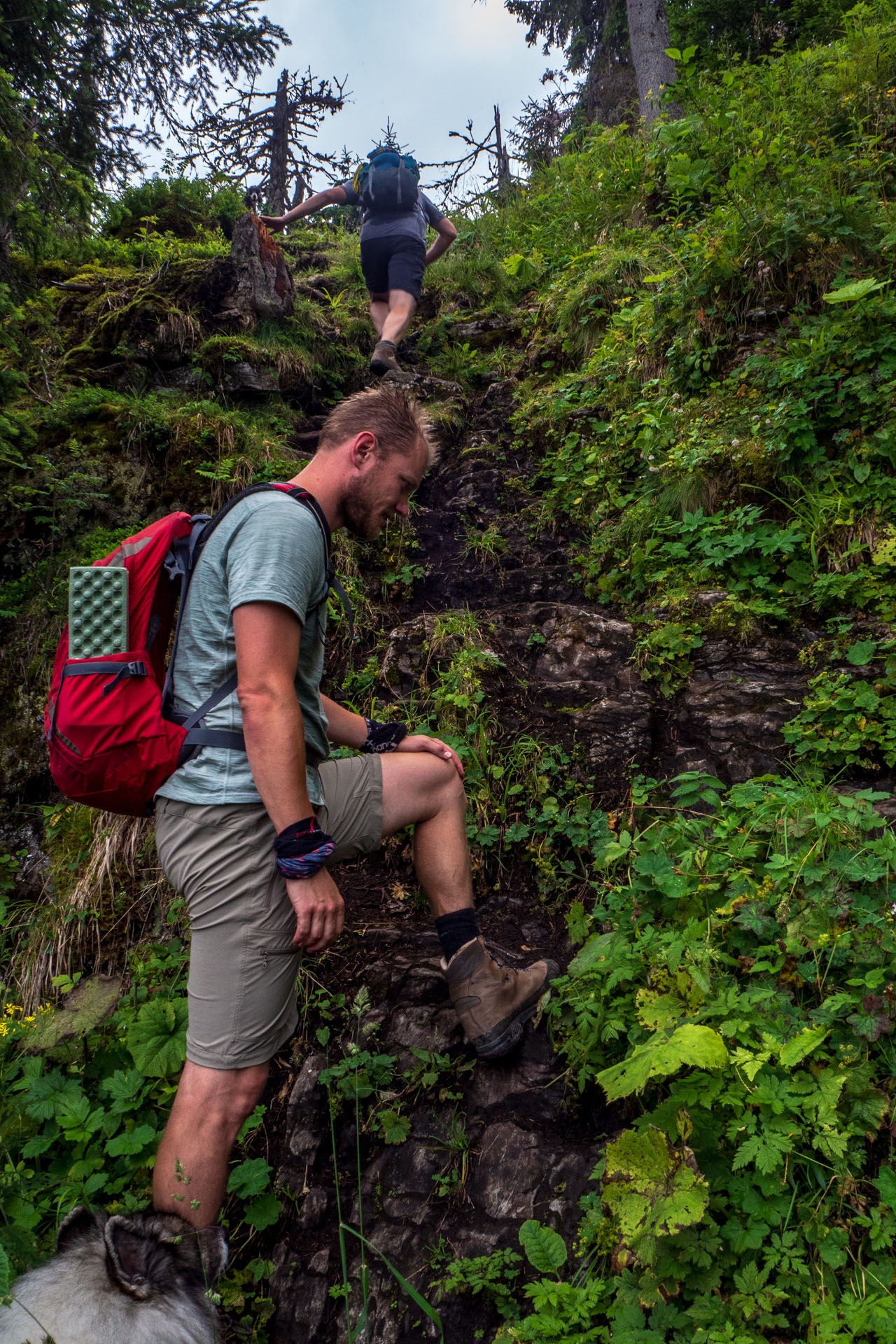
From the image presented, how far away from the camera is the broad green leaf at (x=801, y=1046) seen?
1.82 m

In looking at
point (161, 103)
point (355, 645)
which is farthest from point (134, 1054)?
point (161, 103)

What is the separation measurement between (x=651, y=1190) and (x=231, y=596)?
6.31 ft

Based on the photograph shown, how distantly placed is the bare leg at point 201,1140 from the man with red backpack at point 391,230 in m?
6.31

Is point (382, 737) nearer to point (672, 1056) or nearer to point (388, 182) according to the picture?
point (672, 1056)

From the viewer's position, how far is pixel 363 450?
2480 millimetres

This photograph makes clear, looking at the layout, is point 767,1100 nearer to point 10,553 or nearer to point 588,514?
point 588,514

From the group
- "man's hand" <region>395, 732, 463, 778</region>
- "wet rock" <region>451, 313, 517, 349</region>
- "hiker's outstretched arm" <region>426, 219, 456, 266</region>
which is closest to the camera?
"man's hand" <region>395, 732, 463, 778</region>

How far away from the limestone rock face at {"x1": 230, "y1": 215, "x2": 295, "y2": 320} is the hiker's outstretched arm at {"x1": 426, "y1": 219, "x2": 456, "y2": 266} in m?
1.54

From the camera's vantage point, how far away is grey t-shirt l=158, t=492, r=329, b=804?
2.03m

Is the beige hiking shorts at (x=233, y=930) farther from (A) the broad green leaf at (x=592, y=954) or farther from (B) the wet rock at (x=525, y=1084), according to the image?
(A) the broad green leaf at (x=592, y=954)

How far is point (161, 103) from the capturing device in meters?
9.75

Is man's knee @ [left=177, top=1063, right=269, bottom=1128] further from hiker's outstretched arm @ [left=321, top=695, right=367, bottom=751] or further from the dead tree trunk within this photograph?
the dead tree trunk

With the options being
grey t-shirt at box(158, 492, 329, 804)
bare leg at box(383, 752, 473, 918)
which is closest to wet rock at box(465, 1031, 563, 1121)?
bare leg at box(383, 752, 473, 918)

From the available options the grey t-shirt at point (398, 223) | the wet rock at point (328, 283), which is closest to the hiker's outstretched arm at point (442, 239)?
the grey t-shirt at point (398, 223)
